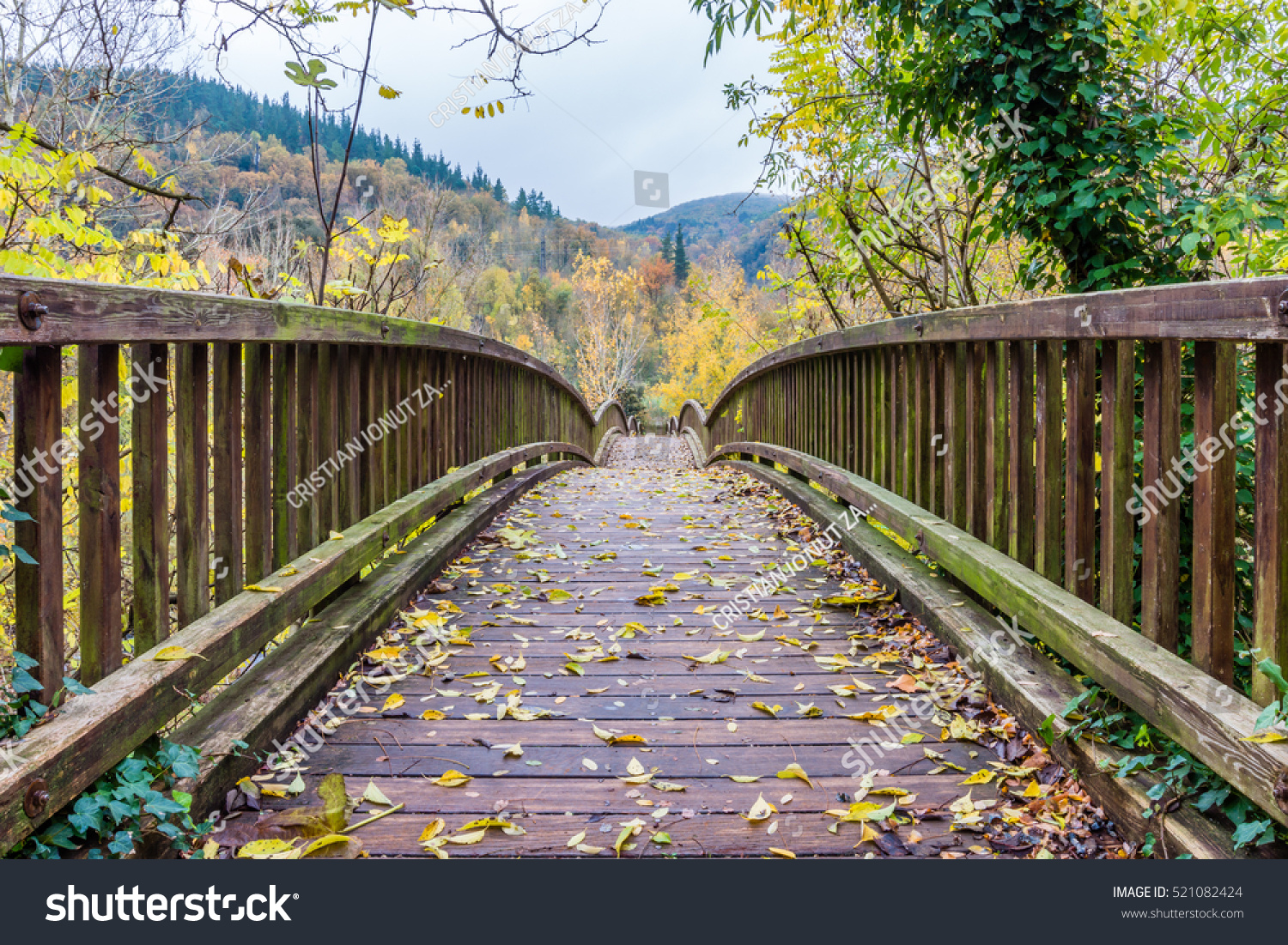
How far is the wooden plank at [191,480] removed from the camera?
2.33m

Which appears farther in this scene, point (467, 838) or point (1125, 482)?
point (1125, 482)

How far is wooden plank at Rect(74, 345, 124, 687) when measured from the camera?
6.20 ft

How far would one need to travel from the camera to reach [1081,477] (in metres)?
2.55

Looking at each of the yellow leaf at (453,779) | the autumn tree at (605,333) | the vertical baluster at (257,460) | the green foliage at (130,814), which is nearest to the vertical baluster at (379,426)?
the vertical baluster at (257,460)

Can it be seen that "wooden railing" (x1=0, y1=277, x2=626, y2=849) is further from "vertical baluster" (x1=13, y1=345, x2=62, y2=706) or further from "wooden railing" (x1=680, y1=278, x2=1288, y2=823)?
"wooden railing" (x1=680, y1=278, x2=1288, y2=823)

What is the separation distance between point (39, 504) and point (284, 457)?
1340mm

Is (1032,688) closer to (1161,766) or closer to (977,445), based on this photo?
(1161,766)

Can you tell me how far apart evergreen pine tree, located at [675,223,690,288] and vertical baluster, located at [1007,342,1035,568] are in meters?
59.6

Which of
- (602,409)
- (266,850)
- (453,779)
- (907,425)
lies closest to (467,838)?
(453,779)

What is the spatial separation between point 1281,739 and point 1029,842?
612 millimetres

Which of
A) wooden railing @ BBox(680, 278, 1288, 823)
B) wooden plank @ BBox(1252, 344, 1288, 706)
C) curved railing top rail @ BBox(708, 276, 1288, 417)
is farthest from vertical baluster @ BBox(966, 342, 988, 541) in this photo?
wooden plank @ BBox(1252, 344, 1288, 706)

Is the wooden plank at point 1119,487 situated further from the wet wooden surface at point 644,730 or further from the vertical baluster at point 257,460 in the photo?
the vertical baluster at point 257,460

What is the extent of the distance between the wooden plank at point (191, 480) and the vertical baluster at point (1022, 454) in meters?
2.55

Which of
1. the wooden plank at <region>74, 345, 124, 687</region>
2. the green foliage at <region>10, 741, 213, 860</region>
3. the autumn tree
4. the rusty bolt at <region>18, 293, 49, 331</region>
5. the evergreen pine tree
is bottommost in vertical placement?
the green foliage at <region>10, 741, 213, 860</region>
